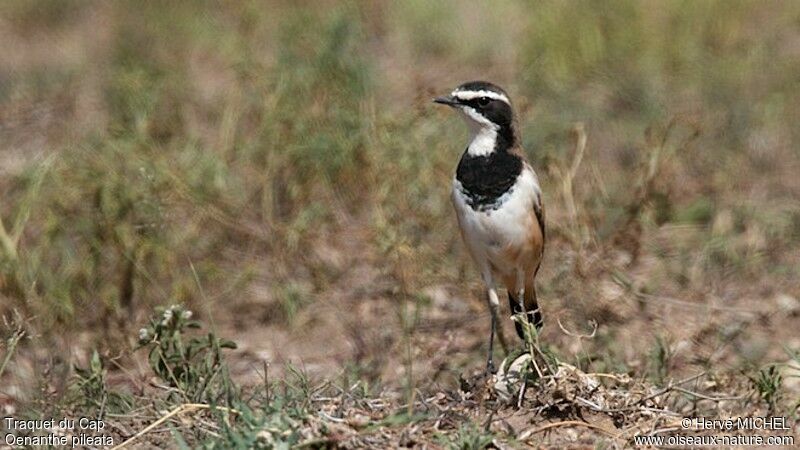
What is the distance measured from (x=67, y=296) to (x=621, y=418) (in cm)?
308

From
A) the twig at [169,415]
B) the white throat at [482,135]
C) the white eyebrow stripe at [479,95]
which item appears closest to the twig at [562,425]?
the twig at [169,415]

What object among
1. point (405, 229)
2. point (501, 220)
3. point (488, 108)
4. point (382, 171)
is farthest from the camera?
point (382, 171)

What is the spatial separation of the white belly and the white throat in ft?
0.57

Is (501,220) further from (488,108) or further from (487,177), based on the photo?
(488,108)

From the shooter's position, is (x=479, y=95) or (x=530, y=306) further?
(x=530, y=306)

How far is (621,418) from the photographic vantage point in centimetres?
532

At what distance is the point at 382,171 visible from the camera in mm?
7695

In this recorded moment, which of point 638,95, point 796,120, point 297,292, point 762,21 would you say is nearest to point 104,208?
point 297,292

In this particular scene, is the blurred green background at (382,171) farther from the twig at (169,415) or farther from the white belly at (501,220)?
the twig at (169,415)

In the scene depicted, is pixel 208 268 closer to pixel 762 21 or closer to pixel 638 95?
pixel 638 95

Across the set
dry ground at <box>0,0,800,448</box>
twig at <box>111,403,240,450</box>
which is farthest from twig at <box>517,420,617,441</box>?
twig at <box>111,403,240,450</box>

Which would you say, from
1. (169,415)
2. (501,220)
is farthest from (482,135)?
(169,415)

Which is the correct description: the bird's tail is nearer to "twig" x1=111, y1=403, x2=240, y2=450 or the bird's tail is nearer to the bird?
the bird

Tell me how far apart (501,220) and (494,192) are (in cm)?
13
